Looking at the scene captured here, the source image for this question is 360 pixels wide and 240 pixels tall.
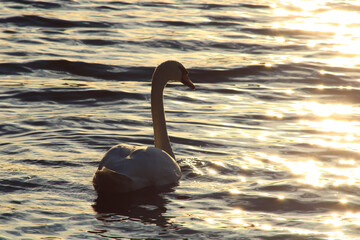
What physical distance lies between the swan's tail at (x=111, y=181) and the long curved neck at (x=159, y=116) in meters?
1.58

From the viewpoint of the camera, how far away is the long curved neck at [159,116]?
1022 cm

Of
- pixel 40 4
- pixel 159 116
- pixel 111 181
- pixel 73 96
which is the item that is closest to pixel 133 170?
pixel 111 181

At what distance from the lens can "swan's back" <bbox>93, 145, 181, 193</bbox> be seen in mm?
8578

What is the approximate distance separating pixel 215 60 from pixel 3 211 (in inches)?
389

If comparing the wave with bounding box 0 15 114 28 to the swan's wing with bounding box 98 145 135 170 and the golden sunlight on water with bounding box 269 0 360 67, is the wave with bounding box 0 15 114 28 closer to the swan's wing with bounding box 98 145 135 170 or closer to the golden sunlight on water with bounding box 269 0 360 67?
the golden sunlight on water with bounding box 269 0 360 67

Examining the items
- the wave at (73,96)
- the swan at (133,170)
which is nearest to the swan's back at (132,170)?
the swan at (133,170)

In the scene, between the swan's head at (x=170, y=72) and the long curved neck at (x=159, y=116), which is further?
the swan's head at (x=170, y=72)

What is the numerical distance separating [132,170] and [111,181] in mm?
284

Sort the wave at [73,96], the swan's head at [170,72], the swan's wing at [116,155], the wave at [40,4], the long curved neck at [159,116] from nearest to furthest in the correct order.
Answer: the swan's wing at [116,155] < the long curved neck at [159,116] < the swan's head at [170,72] < the wave at [73,96] < the wave at [40,4]

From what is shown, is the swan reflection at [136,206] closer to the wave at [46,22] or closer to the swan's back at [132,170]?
the swan's back at [132,170]

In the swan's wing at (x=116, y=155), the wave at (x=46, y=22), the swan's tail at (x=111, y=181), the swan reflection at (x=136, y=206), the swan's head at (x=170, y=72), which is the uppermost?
the wave at (x=46, y=22)

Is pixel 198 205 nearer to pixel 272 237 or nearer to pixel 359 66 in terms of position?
pixel 272 237

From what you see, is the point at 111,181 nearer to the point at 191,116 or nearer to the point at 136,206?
the point at 136,206

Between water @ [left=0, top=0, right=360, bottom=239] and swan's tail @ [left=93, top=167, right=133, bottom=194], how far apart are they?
140 mm
